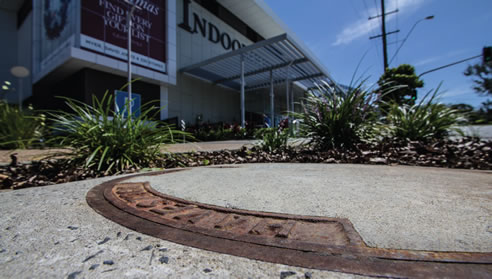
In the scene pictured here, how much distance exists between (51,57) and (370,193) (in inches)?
501

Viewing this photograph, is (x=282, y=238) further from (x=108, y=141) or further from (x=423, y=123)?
(x=423, y=123)

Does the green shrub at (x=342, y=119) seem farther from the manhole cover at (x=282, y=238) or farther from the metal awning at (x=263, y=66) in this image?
the metal awning at (x=263, y=66)

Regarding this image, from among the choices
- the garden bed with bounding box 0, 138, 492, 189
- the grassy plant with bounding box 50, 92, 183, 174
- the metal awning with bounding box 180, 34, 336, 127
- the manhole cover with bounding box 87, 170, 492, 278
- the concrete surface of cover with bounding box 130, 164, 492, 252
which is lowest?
the manhole cover with bounding box 87, 170, 492, 278

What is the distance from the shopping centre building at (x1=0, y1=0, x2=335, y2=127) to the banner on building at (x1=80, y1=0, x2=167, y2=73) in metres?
0.04

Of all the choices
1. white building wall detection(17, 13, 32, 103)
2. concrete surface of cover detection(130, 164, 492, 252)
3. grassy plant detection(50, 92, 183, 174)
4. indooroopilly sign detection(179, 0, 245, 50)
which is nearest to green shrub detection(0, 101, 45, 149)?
grassy plant detection(50, 92, 183, 174)

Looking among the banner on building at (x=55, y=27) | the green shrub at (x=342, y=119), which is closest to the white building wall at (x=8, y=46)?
the banner on building at (x=55, y=27)

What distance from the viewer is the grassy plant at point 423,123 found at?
3.51 metres

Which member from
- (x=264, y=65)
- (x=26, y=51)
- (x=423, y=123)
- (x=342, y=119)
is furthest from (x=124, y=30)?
(x=423, y=123)

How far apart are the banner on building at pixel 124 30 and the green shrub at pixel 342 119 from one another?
8987 mm

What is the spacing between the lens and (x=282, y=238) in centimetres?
77

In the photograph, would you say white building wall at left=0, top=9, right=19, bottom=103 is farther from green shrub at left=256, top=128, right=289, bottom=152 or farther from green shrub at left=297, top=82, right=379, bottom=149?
green shrub at left=297, top=82, right=379, bottom=149

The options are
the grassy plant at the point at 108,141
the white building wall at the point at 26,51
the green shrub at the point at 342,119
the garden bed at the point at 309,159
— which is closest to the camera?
the garden bed at the point at 309,159

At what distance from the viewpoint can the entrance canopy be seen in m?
10.7

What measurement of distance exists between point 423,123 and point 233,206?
3.66 m
